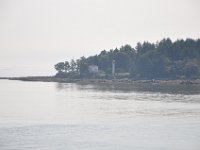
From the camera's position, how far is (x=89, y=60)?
153m

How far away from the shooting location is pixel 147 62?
133 meters

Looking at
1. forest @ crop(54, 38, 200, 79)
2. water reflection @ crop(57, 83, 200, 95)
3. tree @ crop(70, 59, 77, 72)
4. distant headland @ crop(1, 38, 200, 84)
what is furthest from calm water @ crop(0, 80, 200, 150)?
tree @ crop(70, 59, 77, 72)

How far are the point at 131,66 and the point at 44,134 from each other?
114927 mm

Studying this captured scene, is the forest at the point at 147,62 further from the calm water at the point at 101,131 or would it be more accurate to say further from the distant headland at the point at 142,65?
the calm water at the point at 101,131

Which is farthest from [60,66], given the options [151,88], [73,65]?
[151,88]

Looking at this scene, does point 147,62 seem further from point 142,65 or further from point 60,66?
point 60,66

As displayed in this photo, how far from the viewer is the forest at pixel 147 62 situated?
431 feet

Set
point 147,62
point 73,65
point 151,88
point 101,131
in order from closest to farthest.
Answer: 1. point 101,131
2. point 151,88
3. point 147,62
4. point 73,65

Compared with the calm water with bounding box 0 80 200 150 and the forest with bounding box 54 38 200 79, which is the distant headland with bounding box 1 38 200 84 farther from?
the calm water with bounding box 0 80 200 150

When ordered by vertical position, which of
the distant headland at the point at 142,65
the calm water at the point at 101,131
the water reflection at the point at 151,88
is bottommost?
the calm water at the point at 101,131

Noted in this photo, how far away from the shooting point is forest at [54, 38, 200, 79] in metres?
132

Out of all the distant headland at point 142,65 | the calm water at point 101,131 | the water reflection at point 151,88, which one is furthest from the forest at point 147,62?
the calm water at point 101,131

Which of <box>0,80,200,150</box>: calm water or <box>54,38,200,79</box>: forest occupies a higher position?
<box>54,38,200,79</box>: forest

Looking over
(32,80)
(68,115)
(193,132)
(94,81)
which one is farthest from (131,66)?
(193,132)
